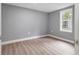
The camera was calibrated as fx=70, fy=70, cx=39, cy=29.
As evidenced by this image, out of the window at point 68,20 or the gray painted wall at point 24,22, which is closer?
the window at point 68,20

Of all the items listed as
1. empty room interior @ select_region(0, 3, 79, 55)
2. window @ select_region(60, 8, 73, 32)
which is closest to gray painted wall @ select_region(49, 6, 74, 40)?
empty room interior @ select_region(0, 3, 79, 55)

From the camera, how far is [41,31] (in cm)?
118

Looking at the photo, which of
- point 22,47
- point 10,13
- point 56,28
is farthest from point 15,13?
point 56,28

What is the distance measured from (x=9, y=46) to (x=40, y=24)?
624 mm

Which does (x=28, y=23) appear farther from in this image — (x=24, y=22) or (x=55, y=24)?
(x=55, y=24)

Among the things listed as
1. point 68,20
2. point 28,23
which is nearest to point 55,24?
point 68,20

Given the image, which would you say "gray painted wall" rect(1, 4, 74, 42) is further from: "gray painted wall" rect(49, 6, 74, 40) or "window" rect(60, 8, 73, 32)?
"window" rect(60, 8, 73, 32)

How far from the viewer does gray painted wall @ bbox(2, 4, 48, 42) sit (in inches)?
44.1

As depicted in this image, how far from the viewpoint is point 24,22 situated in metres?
1.17

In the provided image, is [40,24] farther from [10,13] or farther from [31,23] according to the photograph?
[10,13]

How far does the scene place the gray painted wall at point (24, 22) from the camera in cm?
112

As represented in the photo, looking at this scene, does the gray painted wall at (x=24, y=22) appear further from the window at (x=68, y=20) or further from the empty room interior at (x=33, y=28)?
the window at (x=68, y=20)

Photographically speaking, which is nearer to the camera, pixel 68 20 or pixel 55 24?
pixel 68 20

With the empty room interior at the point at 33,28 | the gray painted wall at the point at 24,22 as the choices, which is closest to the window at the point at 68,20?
the empty room interior at the point at 33,28
